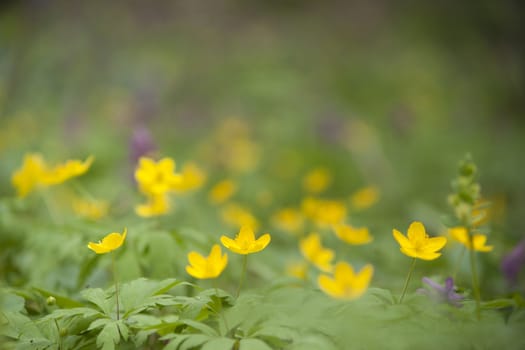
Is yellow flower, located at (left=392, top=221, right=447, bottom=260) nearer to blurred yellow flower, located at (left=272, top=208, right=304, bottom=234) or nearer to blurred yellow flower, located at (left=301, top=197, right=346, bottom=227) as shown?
blurred yellow flower, located at (left=301, top=197, right=346, bottom=227)

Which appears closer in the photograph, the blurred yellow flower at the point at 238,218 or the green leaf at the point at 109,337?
the green leaf at the point at 109,337

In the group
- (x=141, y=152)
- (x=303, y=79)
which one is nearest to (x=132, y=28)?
(x=303, y=79)

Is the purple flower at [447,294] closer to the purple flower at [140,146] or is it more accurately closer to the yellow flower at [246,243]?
the yellow flower at [246,243]

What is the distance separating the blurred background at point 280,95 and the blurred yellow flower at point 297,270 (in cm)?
74

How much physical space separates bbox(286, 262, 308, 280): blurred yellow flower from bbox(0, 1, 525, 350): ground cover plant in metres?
0.01

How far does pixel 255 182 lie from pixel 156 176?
237cm

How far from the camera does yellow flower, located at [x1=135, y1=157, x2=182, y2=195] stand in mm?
1896

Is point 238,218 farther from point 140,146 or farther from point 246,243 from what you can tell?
point 246,243

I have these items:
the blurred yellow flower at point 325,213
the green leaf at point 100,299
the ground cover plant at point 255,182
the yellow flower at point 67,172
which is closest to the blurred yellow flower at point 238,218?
the ground cover plant at point 255,182

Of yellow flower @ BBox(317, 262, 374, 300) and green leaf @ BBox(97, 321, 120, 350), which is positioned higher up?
yellow flower @ BBox(317, 262, 374, 300)

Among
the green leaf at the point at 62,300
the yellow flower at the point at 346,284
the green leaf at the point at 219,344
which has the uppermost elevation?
the yellow flower at the point at 346,284

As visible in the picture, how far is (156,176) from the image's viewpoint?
1.93 meters

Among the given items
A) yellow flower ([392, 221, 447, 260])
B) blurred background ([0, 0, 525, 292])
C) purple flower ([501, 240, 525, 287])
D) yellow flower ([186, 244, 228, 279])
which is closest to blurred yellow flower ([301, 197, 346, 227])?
blurred background ([0, 0, 525, 292])

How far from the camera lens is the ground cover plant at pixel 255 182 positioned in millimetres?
Result: 1366
